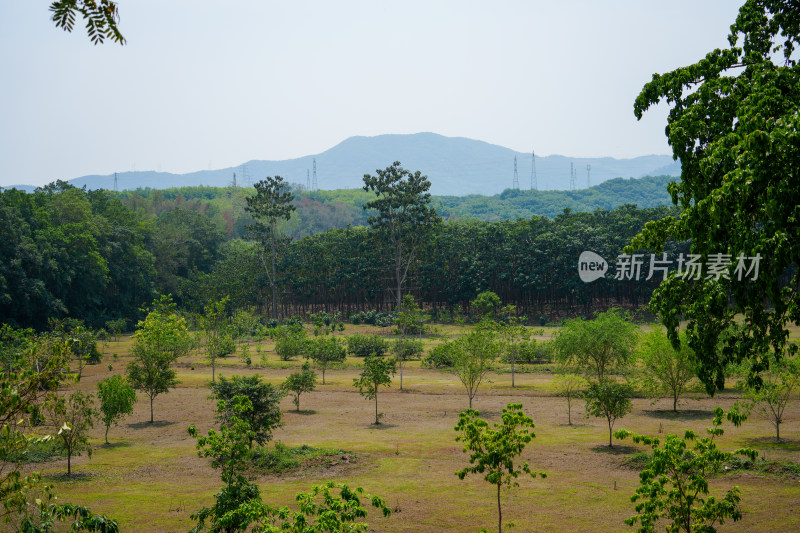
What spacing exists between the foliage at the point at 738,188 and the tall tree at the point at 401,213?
64.7m

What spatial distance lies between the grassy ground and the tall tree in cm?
4250

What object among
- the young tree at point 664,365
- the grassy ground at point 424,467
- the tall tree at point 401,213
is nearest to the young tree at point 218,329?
the grassy ground at point 424,467

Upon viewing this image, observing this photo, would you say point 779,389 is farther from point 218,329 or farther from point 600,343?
point 218,329

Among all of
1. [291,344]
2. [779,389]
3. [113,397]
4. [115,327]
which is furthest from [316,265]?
[779,389]

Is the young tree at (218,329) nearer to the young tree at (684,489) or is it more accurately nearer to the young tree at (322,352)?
the young tree at (322,352)

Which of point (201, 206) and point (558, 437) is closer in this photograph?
point (558, 437)

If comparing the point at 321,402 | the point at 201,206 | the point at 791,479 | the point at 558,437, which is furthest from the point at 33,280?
the point at 201,206

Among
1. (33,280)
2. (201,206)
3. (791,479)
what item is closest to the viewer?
(791,479)

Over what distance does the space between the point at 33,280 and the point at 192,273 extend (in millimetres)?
32732

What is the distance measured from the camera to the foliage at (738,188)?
9.86 metres

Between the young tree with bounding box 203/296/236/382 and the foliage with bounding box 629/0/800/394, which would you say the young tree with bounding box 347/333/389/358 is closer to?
the young tree with bounding box 203/296/236/382

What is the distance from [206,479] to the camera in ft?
75.5

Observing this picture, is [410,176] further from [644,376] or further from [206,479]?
[206,479]

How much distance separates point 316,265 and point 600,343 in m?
56.9
